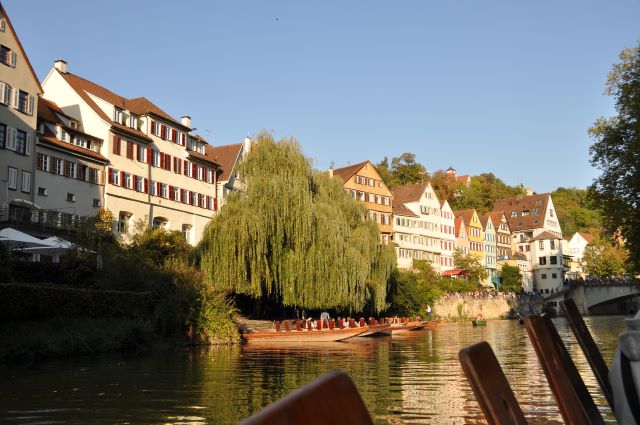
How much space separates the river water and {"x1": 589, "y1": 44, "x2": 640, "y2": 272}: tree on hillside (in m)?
12.4

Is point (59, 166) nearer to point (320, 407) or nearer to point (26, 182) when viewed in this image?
point (26, 182)

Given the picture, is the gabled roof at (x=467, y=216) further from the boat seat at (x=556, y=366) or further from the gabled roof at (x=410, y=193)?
the boat seat at (x=556, y=366)

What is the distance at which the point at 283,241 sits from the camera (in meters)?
32.8

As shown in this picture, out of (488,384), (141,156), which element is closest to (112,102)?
(141,156)

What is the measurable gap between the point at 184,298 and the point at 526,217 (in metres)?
92.2

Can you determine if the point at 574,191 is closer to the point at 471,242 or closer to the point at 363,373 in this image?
the point at 471,242

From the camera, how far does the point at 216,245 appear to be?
1261 inches

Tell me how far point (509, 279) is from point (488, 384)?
9641 cm

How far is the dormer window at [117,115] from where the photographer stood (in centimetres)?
4462

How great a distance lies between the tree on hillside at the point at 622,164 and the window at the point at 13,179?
30.2 meters

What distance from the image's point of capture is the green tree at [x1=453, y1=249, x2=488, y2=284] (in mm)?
80938

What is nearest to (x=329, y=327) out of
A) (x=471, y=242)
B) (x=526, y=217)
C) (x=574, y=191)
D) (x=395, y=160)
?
(x=471, y=242)

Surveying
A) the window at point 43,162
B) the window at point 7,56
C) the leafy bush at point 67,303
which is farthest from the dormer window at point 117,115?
the leafy bush at point 67,303

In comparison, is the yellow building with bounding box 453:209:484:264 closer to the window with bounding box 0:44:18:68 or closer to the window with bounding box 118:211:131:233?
the window with bounding box 118:211:131:233
